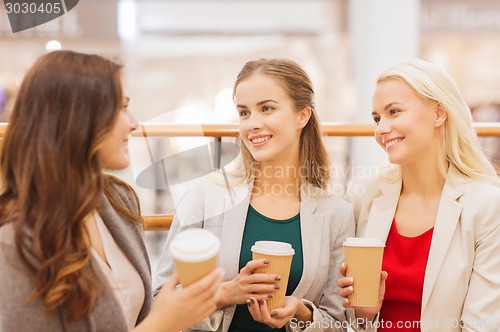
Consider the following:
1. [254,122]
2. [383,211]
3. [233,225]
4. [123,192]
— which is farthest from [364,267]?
[123,192]

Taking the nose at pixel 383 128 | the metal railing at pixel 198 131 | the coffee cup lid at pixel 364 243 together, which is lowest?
the coffee cup lid at pixel 364 243

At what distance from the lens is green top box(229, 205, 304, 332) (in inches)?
74.4

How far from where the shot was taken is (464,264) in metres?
1.86

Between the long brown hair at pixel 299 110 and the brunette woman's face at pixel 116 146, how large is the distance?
637 mm

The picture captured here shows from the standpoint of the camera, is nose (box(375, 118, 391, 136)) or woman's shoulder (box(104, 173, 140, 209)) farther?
nose (box(375, 118, 391, 136))

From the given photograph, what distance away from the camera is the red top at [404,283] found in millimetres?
1882

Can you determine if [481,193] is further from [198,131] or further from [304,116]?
[198,131]

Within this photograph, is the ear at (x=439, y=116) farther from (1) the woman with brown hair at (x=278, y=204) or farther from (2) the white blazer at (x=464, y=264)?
(1) the woman with brown hair at (x=278, y=204)

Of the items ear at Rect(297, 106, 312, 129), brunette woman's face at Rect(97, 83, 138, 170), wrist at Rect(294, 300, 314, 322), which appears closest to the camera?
brunette woman's face at Rect(97, 83, 138, 170)

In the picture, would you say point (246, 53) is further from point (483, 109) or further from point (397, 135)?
point (397, 135)

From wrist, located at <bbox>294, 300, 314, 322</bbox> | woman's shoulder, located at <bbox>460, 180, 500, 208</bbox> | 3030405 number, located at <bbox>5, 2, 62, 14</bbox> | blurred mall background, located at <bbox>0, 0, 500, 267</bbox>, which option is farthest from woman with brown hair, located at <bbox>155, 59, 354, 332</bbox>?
blurred mall background, located at <bbox>0, 0, 500, 267</bbox>

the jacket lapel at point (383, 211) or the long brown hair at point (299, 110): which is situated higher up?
the long brown hair at point (299, 110)

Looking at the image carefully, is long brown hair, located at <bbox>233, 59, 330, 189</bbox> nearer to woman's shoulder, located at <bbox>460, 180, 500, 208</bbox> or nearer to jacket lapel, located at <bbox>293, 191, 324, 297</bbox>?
jacket lapel, located at <bbox>293, 191, 324, 297</bbox>

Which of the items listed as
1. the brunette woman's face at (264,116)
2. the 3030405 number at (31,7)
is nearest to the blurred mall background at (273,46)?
the 3030405 number at (31,7)
